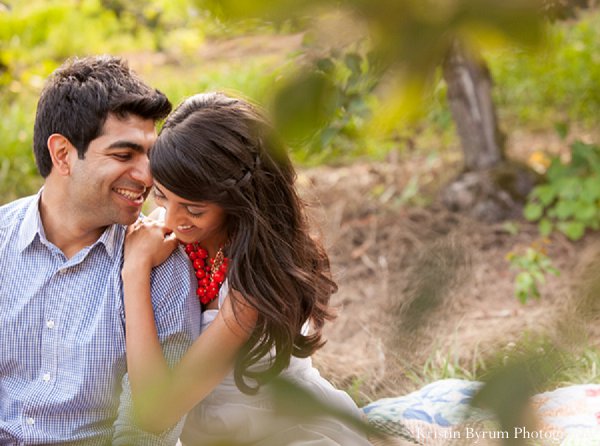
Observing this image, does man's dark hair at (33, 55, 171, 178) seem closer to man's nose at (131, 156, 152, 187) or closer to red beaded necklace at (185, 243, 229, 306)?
man's nose at (131, 156, 152, 187)

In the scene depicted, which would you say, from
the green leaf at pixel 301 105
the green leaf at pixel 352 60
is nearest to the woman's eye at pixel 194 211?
the green leaf at pixel 352 60

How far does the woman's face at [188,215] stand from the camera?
172cm

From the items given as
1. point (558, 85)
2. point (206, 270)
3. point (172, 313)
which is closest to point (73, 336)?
point (172, 313)

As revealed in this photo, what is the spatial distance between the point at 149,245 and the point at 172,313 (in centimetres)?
16

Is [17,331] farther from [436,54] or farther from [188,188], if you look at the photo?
[436,54]

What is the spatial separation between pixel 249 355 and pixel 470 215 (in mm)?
2529

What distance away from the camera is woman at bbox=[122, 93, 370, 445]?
170 cm

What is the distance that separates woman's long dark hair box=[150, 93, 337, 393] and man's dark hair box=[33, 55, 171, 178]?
16cm

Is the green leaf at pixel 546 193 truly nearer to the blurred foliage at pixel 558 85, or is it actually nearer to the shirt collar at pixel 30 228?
the blurred foliage at pixel 558 85

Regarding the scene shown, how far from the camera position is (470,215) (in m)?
4.13

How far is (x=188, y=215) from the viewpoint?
174 centimetres

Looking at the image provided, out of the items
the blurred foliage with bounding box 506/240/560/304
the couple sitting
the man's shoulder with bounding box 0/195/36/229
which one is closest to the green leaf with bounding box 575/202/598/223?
the blurred foliage with bounding box 506/240/560/304

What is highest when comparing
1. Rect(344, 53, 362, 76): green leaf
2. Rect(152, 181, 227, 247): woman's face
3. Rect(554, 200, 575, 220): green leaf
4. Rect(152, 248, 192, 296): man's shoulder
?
Rect(344, 53, 362, 76): green leaf

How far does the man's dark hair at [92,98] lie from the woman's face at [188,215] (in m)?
0.25
